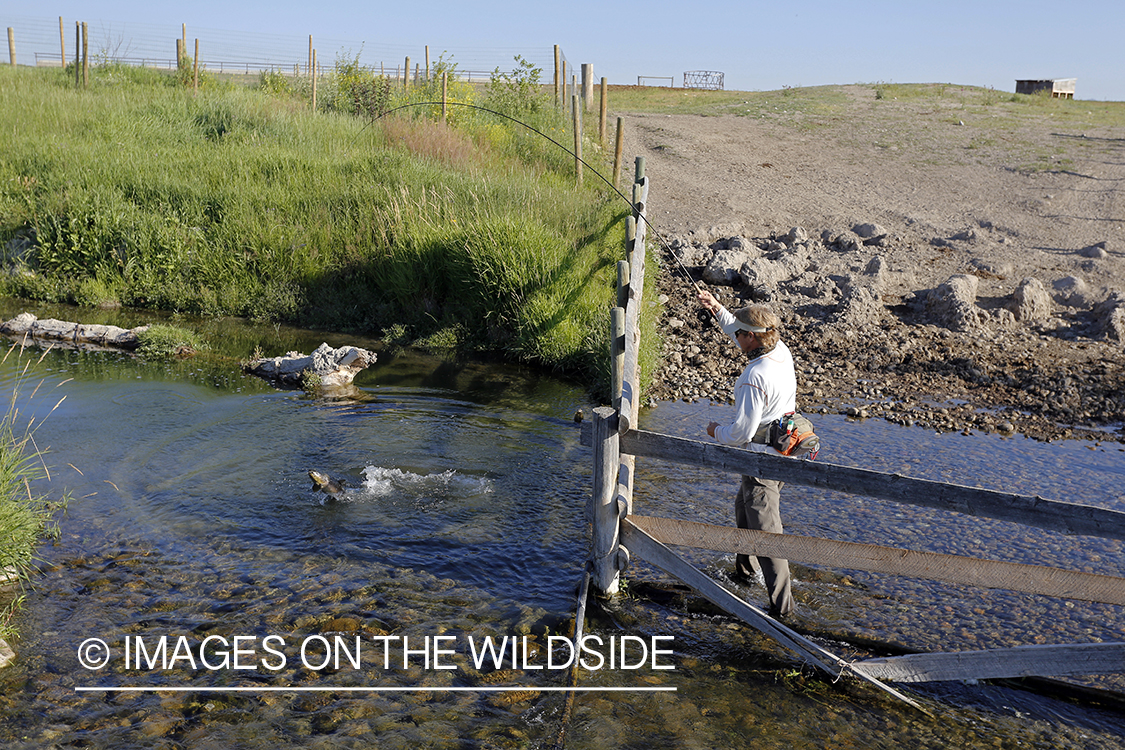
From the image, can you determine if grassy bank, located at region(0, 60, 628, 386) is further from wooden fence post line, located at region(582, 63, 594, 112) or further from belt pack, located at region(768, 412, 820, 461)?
wooden fence post line, located at region(582, 63, 594, 112)

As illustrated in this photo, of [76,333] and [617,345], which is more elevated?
[617,345]

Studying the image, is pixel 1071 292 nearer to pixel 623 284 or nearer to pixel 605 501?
pixel 623 284

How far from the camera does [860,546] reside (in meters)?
4.25

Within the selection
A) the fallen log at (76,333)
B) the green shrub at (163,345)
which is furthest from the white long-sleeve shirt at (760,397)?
the fallen log at (76,333)

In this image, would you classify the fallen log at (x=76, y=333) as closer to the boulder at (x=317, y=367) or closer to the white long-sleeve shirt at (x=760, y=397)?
the boulder at (x=317, y=367)

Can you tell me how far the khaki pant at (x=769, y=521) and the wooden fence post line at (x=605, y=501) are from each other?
33.2 inches

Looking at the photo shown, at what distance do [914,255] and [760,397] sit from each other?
1106 cm

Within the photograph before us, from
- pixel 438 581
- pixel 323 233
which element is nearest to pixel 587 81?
pixel 323 233

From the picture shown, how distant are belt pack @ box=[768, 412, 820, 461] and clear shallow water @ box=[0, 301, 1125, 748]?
3.87 feet

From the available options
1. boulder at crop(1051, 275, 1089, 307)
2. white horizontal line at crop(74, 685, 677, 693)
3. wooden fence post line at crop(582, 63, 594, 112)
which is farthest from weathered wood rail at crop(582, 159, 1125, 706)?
wooden fence post line at crop(582, 63, 594, 112)

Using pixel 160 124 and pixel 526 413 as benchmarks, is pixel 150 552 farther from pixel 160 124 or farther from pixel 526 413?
pixel 160 124

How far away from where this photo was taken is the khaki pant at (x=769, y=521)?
16.7ft

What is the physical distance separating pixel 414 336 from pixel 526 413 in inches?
145

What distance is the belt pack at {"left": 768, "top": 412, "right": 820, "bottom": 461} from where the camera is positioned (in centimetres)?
489
